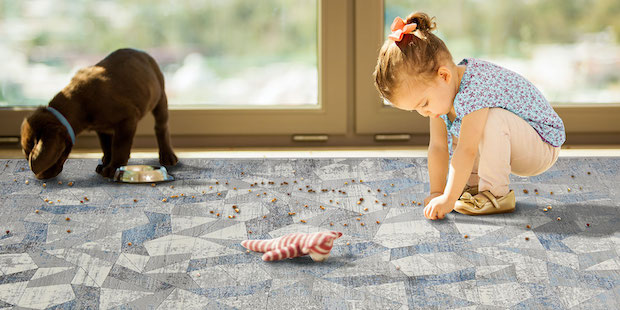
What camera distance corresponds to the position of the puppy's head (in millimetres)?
1875

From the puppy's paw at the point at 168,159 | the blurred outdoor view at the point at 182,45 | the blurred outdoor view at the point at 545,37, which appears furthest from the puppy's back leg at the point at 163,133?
the blurred outdoor view at the point at 545,37

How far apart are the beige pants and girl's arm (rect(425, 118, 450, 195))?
1.6 inches

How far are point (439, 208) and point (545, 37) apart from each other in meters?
1.08

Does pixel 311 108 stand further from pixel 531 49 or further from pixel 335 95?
pixel 531 49

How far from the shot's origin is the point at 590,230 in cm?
148

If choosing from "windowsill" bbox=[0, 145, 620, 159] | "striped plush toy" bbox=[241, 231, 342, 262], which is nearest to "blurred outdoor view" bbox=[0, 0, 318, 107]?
"windowsill" bbox=[0, 145, 620, 159]

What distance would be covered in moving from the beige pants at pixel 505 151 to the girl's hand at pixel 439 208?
0.43 ft

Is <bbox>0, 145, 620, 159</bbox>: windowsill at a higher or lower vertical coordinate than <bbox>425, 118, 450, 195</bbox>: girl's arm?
lower

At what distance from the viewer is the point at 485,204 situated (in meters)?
1.59

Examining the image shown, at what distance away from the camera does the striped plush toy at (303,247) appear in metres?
1.31

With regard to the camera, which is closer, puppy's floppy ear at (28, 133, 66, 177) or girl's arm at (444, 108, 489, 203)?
girl's arm at (444, 108, 489, 203)

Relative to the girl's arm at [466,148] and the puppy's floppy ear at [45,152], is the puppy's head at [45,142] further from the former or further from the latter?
the girl's arm at [466,148]

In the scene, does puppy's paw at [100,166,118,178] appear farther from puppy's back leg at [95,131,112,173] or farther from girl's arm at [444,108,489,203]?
girl's arm at [444,108,489,203]

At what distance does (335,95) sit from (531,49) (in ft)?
2.34
